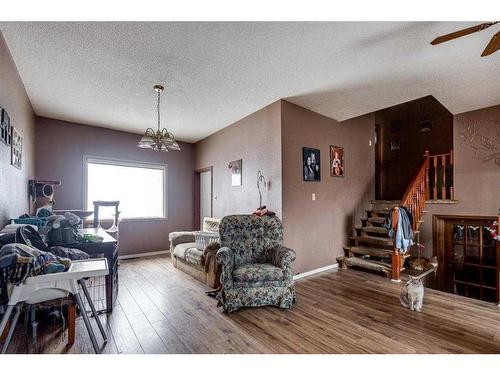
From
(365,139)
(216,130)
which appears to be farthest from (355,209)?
(216,130)

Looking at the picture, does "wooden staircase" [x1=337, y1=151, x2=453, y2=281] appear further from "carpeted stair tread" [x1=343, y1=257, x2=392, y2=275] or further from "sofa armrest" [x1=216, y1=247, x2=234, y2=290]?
"sofa armrest" [x1=216, y1=247, x2=234, y2=290]

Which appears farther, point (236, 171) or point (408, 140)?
point (408, 140)

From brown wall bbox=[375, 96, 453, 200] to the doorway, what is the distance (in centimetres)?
424

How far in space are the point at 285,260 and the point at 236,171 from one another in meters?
2.31

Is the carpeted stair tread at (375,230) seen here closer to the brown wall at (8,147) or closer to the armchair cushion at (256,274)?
the armchair cushion at (256,274)

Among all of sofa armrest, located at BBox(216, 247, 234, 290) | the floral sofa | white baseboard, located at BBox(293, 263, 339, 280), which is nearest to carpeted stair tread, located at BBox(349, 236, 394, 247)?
white baseboard, located at BBox(293, 263, 339, 280)

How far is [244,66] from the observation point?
8.84 feet

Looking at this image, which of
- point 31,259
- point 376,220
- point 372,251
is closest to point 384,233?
point 376,220

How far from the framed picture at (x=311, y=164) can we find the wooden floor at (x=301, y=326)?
1720 millimetres

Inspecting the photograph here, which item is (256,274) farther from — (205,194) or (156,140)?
(205,194)

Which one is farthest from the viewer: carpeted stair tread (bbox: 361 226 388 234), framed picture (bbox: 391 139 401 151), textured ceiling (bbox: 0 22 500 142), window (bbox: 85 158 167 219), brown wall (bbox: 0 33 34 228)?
framed picture (bbox: 391 139 401 151)

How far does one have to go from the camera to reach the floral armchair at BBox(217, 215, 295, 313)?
104 inches

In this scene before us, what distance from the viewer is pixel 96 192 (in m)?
4.96

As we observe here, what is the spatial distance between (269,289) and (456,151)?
3.98m
